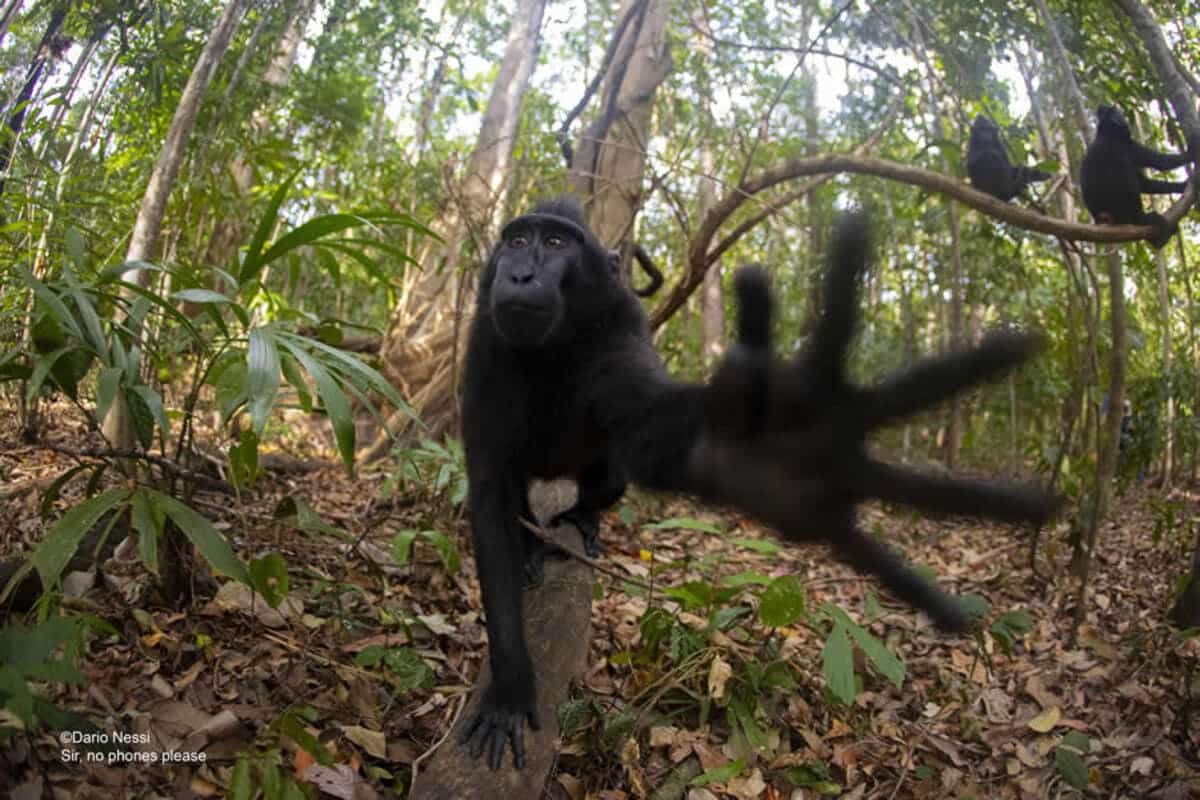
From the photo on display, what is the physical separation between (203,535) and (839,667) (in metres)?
2.16

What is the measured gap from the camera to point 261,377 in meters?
2.33

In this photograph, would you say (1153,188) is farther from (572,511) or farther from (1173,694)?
(572,511)

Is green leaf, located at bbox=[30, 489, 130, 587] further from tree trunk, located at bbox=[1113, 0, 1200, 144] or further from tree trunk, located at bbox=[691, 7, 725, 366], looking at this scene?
tree trunk, located at bbox=[691, 7, 725, 366]

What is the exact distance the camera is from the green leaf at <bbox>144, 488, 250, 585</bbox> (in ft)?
7.59

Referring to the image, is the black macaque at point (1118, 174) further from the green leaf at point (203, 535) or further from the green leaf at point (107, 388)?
the green leaf at point (107, 388)

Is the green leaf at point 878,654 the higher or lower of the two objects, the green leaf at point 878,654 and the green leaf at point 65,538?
the lower

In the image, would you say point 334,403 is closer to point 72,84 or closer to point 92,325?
point 92,325

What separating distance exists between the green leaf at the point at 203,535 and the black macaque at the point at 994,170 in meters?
4.48

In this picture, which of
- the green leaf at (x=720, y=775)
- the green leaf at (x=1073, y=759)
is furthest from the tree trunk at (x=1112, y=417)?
the green leaf at (x=720, y=775)

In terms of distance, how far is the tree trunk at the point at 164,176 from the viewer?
351 centimetres

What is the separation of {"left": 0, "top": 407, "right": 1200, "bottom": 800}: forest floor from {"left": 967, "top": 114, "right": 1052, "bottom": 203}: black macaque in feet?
7.03

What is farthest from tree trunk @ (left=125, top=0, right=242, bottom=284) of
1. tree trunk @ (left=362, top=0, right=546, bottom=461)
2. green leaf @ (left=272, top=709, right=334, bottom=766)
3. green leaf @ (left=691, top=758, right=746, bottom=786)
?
green leaf @ (left=691, top=758, right=746, bottom=786)

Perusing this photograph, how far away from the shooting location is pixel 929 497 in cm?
171

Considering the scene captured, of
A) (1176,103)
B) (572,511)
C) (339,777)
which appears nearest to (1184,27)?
(1176,103)
